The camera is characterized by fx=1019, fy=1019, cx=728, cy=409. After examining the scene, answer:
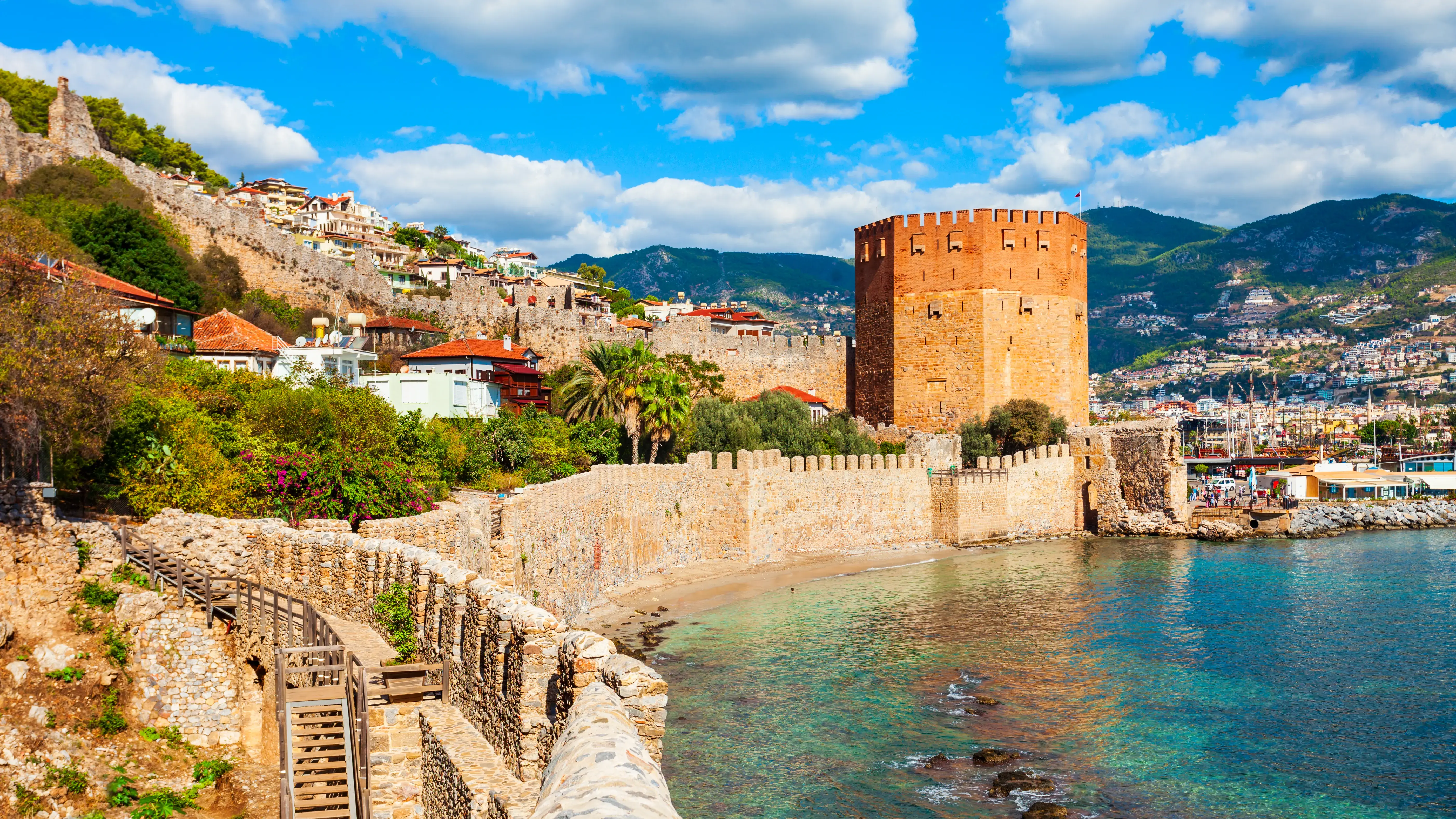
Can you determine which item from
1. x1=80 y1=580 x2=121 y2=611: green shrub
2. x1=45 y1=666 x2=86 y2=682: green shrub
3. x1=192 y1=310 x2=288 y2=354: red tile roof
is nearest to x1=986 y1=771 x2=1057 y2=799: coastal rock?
x1=45 y1=666 x2=86 y2=682: green shrub

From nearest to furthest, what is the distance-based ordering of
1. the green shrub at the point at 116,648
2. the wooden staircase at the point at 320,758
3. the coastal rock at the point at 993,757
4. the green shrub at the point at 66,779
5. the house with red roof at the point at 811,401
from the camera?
the wooden staircase at the point at 320,758 → the green shrub at the point at 66,779 → the green shrub at the point at 116,648 → the coastal rock at the point at 993,757 → the house with red roof at the point at 811,401

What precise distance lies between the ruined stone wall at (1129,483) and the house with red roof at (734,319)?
14207 mm

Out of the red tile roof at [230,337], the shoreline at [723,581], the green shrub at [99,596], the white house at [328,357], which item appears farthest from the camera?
the white house at [328,357]

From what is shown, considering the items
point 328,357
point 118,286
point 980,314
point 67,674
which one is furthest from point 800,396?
point 67,674

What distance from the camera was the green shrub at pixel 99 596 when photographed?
11.1 metres

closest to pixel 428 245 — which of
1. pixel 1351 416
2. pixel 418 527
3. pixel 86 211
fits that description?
pixel 86 211

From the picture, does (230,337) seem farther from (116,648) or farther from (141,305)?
(116,648)

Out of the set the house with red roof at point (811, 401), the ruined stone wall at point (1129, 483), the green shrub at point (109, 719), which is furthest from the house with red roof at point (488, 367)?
the ruined stone wall at point (1129, 483)

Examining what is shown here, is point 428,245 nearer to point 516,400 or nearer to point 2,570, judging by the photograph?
point 516,400

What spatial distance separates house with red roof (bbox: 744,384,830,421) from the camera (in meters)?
35.4

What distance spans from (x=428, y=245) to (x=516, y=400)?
46.3m

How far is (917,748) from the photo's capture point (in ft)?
42.9

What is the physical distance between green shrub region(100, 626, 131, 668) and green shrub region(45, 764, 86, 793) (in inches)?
58.1

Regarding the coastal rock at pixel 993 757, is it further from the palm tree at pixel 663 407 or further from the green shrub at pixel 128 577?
the palm tree at pixel 663 407
